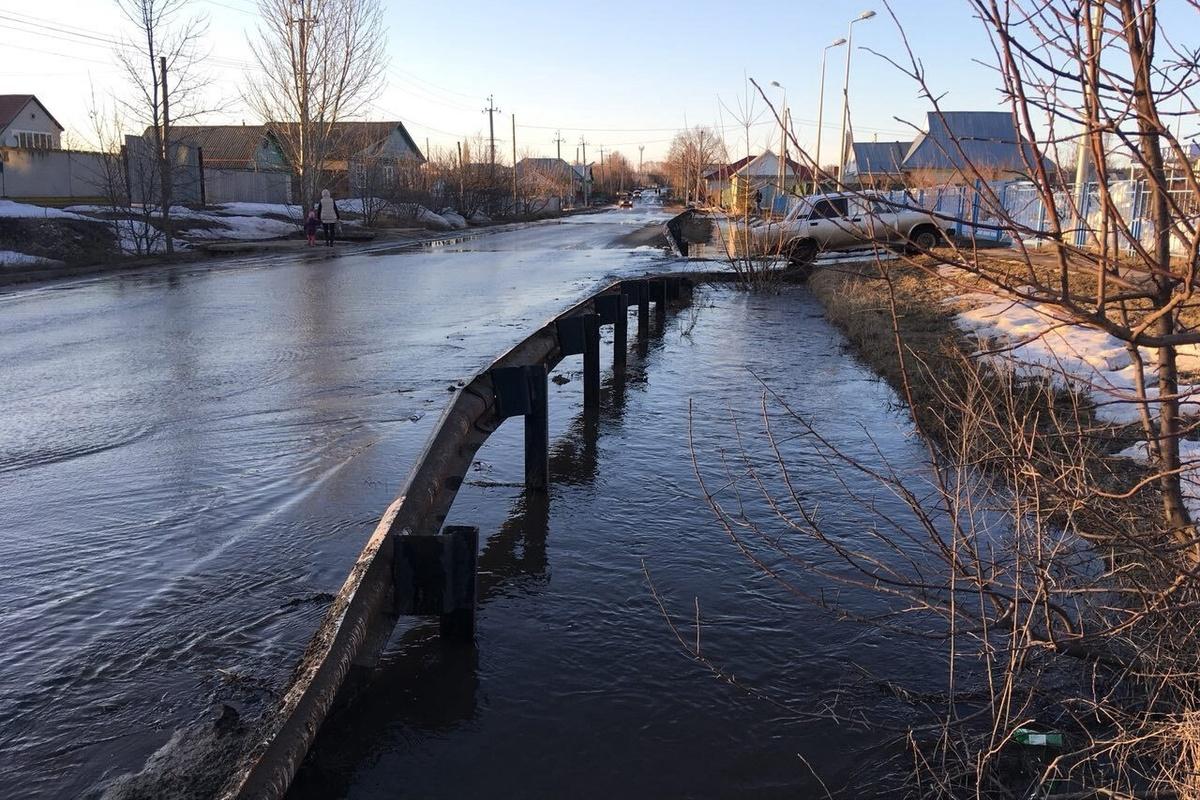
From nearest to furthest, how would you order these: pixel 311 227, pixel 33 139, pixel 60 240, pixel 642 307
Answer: pixel 642 307
pixel 60 240
pixel 311 227
pixel 33 139

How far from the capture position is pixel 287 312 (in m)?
14.0

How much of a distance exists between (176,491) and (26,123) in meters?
75.5

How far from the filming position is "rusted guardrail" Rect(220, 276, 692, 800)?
2.56m

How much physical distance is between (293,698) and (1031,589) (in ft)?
8.92

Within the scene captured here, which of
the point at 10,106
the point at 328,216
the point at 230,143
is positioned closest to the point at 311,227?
the point at 328,216

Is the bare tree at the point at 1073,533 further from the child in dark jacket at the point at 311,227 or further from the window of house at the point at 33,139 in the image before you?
the window of house at the point at 33,139

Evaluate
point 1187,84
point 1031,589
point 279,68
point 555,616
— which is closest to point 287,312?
point 555,616

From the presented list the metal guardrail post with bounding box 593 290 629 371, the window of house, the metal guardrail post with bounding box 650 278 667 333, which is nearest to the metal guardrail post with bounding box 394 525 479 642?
the metal guardrail post with bounding box 593 290 629 371

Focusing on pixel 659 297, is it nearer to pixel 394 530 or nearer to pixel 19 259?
pixel 394 530

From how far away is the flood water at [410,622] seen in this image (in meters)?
3.28

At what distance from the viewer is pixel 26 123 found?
6894 centimetres

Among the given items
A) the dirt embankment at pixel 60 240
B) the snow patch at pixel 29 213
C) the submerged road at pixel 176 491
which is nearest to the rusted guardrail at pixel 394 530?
the submerged road at pixel 176 491

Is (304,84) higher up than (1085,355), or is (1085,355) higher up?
(304,84)

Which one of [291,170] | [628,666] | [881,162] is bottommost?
[628,666]
